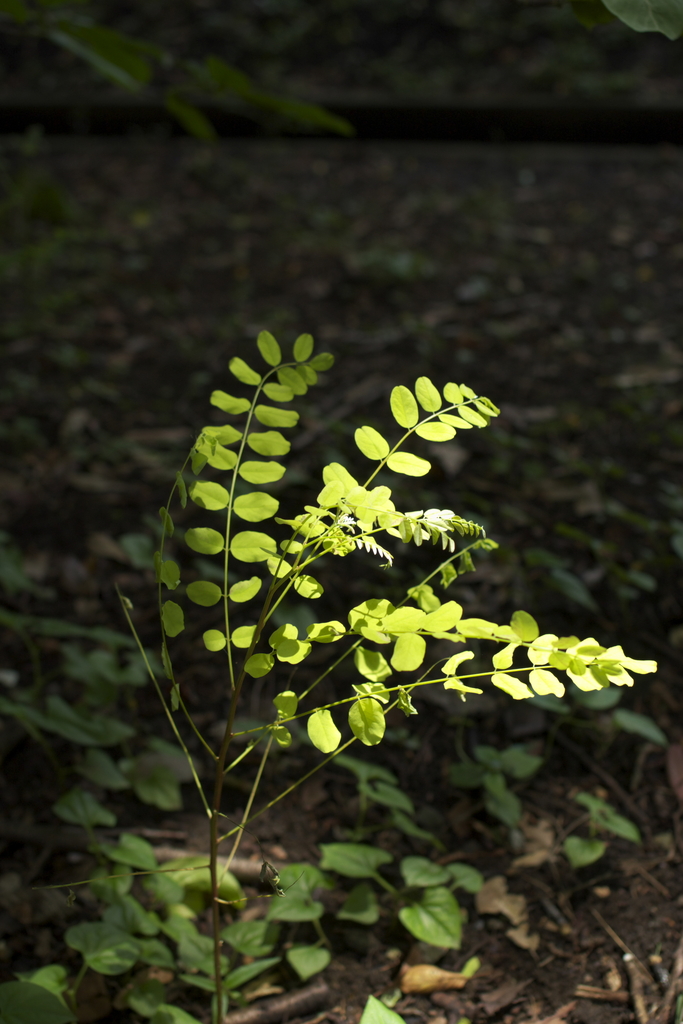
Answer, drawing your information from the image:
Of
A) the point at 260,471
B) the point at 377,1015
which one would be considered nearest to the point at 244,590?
the point at 260,471

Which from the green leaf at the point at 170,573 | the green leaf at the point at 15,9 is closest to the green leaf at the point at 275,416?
the green leaf at the point at 170,573

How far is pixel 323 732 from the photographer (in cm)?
80

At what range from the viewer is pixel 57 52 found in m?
5.24

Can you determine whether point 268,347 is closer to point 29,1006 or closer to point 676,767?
point 29,1006

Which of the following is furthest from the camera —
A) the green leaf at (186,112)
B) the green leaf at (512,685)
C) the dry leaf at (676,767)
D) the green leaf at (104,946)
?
the green leaf at (186,112)

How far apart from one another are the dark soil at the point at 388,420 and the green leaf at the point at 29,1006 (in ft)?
0.91

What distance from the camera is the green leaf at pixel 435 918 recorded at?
1.08m

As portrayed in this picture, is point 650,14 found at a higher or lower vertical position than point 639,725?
higher

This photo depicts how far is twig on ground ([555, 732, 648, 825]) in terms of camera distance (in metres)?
1.34

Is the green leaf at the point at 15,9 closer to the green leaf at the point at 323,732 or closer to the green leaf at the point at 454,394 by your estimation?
the green leaf at the point at 454,394

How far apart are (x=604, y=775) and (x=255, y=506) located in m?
0.95

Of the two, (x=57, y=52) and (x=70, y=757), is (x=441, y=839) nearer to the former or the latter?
(x=70, y=757)

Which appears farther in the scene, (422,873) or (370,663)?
(422,873)

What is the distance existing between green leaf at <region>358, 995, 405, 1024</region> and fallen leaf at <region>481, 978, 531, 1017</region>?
0.30 m
